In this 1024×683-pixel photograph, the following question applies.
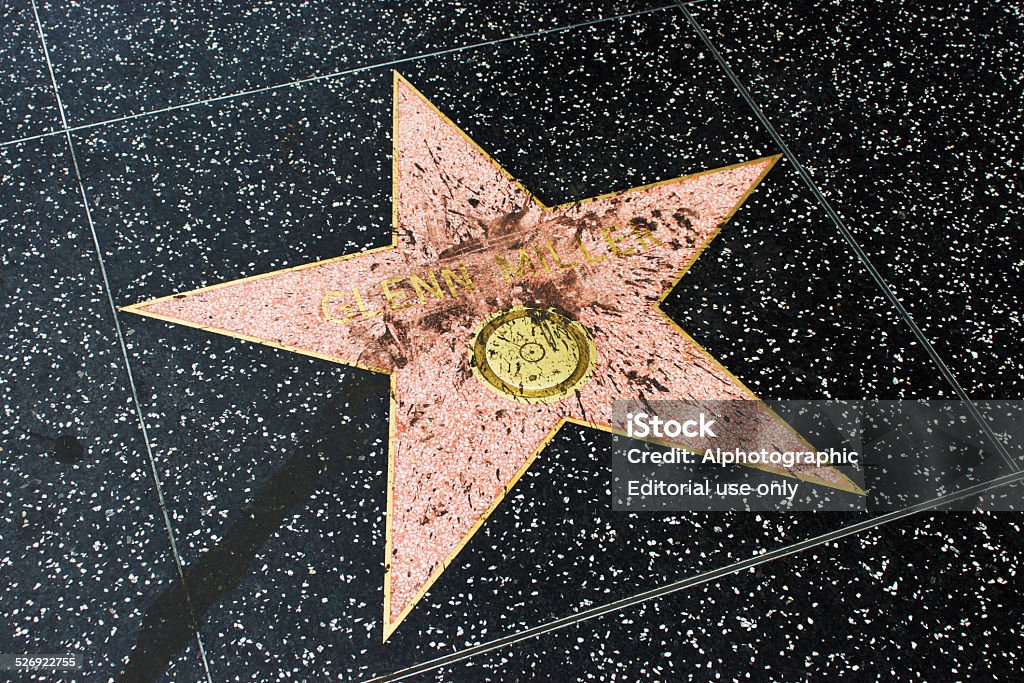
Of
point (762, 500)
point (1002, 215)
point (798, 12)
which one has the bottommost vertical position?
point (762, 500)

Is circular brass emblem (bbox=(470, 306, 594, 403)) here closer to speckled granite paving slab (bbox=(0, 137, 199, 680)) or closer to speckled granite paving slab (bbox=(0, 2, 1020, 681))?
speckled granite paving slab (bbox=(0, 2, 1020, 681))

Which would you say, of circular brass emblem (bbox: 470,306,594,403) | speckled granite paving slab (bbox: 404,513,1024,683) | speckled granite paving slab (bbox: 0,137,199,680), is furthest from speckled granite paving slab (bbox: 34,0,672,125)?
speckled granite paving slab (bbox: 404,513,1024,683)

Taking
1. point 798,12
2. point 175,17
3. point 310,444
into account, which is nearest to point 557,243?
point 310,444

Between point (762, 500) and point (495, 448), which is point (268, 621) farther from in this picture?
point (762, 500)

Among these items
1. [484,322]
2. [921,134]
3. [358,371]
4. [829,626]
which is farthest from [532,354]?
[921,134]

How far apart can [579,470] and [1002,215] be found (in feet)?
2.75

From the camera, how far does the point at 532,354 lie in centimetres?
104

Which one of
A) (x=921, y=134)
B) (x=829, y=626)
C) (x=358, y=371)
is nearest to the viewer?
(x=829, y=626)

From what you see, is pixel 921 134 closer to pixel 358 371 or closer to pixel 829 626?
pixel 829 626

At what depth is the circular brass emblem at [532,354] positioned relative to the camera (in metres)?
1.02

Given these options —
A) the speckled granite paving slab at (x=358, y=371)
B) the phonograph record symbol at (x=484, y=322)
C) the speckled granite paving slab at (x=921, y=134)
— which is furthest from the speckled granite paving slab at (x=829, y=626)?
the speckled granite paving slab at (x=921, y=134)

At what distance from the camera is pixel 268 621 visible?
0.90 metres

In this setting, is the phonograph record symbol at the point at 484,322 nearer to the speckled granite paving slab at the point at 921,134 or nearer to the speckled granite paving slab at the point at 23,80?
the speckled granite paving slab at the point at 921,134

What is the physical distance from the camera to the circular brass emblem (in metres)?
1.02
